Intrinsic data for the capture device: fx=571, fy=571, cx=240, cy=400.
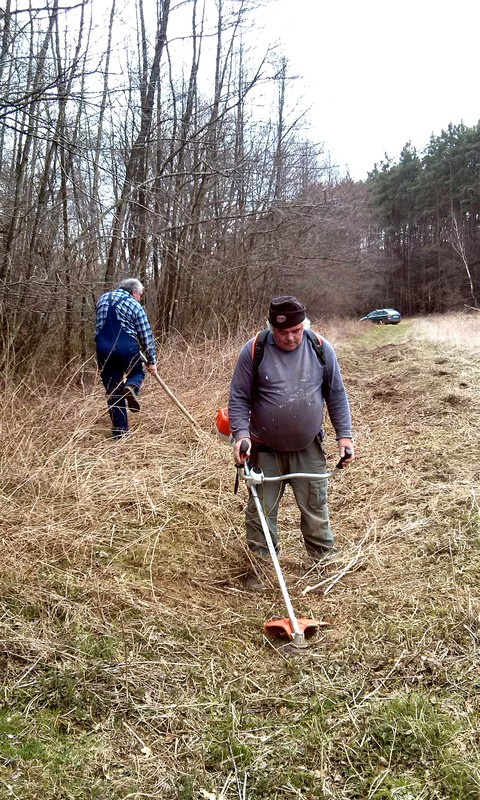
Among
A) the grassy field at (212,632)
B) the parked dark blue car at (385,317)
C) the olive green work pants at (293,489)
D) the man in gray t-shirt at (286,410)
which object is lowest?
the parked dark blue car at (385,317)

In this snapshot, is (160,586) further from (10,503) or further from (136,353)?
(136,353)

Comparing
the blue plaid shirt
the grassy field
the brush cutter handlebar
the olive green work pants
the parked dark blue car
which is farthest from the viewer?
the parked dark blue car

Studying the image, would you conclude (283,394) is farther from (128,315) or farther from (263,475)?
(128,315)

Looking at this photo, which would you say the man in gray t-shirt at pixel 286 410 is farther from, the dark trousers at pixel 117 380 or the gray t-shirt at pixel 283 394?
the dark trousers at pixel 117 380

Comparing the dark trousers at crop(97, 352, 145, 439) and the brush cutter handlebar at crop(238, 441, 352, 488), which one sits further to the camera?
the dark trousers at crop(97, 352, 145, 439)

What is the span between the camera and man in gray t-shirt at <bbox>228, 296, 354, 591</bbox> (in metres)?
3.43

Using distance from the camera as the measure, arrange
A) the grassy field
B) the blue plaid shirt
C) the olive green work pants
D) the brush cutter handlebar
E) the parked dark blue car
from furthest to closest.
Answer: the parked dark blue car
the blue plaid shirt
the olive green work pants
the brush cutter handlebar
the grassy field

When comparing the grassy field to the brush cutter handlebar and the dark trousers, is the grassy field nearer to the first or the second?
the dark trousers

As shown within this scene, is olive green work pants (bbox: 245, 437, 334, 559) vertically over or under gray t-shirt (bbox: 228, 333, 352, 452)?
under

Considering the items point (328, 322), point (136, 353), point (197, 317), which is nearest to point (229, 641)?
point (136, 353)

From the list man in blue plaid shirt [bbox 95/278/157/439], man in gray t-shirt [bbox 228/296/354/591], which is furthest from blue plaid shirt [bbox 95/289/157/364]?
man in gray t-shirt [bbox 228/296/354/591]

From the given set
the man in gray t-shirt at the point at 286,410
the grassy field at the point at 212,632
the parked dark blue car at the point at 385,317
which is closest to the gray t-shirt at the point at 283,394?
the man in gray t-shirt at the point at 286,410

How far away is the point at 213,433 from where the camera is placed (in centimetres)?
648

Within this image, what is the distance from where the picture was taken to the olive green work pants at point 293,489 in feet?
12.2
